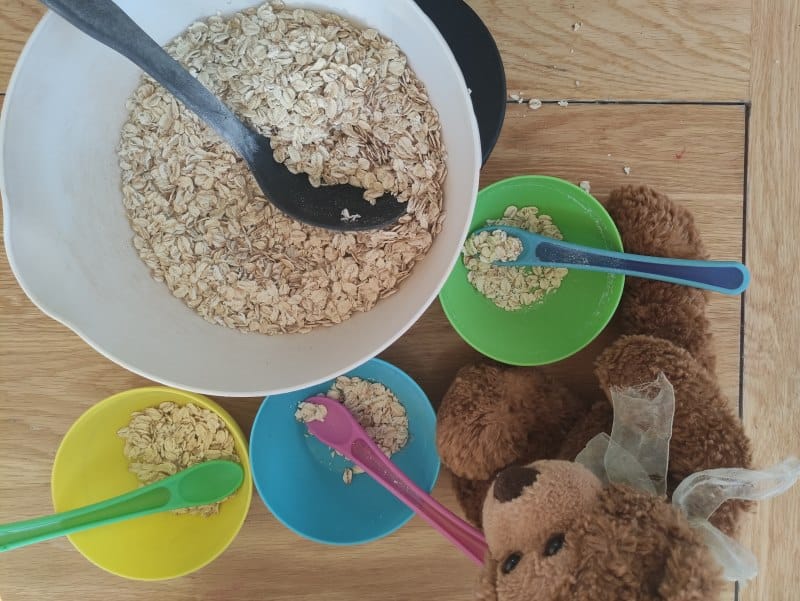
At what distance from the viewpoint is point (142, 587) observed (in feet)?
2.52

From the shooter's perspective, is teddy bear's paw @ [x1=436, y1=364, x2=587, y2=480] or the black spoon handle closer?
the black spoon handle

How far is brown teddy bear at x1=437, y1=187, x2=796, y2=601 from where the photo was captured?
47cm

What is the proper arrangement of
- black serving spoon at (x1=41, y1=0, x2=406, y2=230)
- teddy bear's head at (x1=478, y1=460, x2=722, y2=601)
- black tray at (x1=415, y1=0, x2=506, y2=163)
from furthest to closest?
black tray at (x1=415, y1=0, x2=506, y2=163) < black serving spoon at (x1=41, y1=0, x2=406, y2=230) < teddy bear's head at (x1=478, y1=460, x2=722, y2=601)

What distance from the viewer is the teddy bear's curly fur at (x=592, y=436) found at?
1.56 ft

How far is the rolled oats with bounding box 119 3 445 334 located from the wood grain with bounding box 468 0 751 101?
198mm

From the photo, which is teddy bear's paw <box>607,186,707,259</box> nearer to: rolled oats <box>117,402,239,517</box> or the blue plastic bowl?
the blue plastic bowl

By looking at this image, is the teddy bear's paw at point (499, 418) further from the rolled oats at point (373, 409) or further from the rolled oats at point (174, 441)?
the rolled oats at point (174, 441)

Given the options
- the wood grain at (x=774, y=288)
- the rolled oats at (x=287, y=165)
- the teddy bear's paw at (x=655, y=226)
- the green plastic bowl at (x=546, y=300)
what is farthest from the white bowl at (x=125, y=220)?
the wood grain at (x=774, y=288)

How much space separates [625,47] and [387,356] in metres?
0.46

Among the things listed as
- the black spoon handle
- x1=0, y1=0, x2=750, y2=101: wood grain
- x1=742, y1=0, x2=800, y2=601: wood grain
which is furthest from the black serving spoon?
x1=742, y1=0, x2=800, y2=601: wood grain

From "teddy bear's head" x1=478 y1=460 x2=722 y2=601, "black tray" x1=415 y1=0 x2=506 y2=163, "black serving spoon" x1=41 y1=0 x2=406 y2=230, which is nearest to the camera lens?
"teddy bear's head" x1=478 y1=460 x2=722 y2=601

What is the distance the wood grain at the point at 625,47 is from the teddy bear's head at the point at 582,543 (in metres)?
0.46

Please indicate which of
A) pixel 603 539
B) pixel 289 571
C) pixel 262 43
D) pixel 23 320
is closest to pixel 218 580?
pixel 289 571

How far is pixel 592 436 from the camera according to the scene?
68cm
